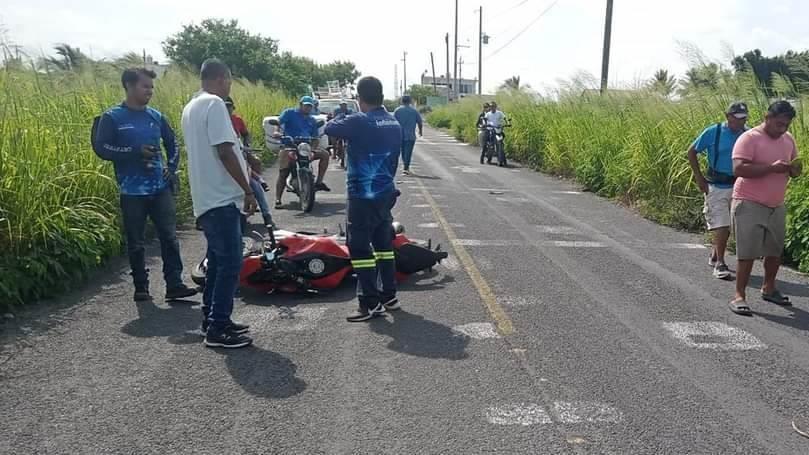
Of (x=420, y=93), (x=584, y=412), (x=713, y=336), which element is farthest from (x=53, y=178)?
(x=420, y=93)

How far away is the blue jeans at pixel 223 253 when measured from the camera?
5047mm

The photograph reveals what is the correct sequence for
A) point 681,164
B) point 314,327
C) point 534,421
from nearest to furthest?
point 534,421, point 314,327, point 681,164

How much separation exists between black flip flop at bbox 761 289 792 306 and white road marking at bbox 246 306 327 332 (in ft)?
13.1

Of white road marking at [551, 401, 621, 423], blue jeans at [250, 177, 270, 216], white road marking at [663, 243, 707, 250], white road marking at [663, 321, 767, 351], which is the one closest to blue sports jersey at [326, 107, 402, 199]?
blue jeans at [250, 177, 270, 216]

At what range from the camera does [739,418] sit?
4043mm

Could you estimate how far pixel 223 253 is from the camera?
5.07m

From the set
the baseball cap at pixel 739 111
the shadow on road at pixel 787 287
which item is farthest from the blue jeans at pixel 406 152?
the shadow on road at pixel 787 287

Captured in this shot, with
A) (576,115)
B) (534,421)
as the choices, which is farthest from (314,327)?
(576,115)

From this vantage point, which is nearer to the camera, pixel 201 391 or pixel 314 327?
pixel 201 391

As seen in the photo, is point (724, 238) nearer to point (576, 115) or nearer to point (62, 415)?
point (62, 415)

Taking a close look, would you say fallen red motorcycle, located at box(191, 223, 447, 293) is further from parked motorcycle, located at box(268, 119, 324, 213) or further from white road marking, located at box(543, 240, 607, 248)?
parked motorcycle, located at box(268, 119, 324, 213)

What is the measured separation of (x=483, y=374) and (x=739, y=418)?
4.94 ft

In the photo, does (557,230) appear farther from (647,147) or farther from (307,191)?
(307,191)

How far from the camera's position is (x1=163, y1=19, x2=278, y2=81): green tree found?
3975cm
